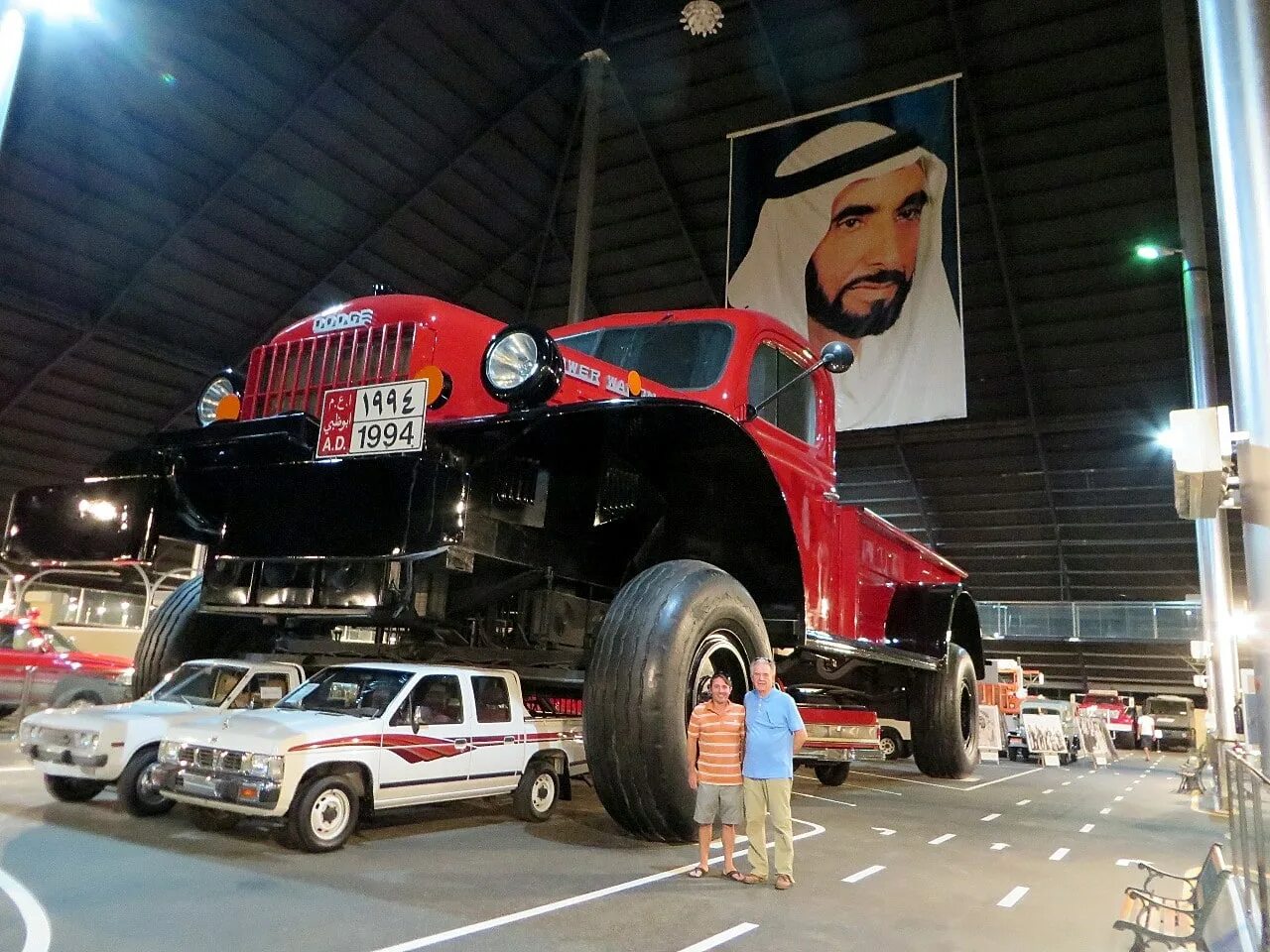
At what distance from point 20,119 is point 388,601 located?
40.8 ft

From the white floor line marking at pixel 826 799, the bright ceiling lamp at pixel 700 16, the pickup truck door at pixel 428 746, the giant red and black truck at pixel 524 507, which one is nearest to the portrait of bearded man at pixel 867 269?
the bright ceiling lamp at pixel 700 16

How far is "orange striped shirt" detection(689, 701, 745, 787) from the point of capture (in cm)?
438

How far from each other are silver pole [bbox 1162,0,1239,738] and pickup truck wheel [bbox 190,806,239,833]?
12843 mm

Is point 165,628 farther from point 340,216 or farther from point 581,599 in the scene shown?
point 340,216

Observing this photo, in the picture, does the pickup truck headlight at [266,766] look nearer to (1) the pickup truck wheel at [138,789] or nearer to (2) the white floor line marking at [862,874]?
(1) the pickup truck wheel at [138,789]

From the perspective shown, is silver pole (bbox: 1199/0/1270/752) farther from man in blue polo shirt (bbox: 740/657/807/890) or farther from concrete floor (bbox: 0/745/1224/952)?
man in blue polo shirt (bbox: 740/657/807/890)

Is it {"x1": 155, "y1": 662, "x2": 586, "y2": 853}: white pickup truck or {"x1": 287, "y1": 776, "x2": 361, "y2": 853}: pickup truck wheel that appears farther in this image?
{"x1": 155, "y1": 662, "x2": 586, "y2": 853}: white pickup truck

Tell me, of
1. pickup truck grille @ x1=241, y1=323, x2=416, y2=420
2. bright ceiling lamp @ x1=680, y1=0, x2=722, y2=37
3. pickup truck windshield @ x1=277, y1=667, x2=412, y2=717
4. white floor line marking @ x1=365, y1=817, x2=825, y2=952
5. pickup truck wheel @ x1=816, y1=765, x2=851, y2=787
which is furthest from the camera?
bright ceiling lamp @ x1=680, y1=0, x2=722, y2=37

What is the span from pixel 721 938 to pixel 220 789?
292cm

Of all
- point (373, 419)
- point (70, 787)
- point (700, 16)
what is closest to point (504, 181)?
point (700, 16)

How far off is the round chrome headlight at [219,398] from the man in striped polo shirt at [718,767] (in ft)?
10.1

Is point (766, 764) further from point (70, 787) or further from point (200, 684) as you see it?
point (70, 787)

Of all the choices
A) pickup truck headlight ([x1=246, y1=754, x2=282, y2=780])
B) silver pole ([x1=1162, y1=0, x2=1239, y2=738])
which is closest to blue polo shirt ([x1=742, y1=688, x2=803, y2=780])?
pickup truck headlight ([x1=246, y1=754, x2=282, y2=780])

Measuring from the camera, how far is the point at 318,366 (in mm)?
5082
